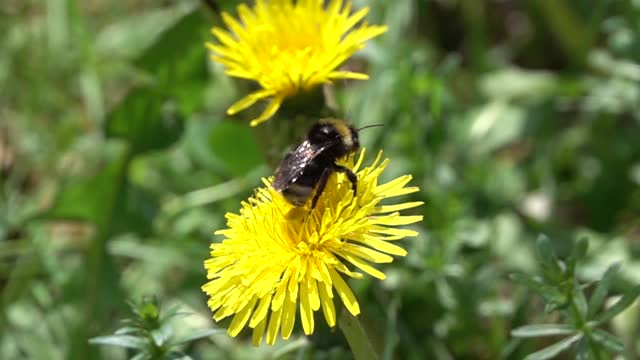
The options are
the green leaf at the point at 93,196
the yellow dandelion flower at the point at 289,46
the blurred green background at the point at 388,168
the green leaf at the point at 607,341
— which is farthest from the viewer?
the green leaf at the point at 93,196

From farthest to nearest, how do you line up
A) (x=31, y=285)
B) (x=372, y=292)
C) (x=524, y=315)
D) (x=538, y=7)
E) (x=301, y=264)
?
(x=538, y=7) → (x=31, y=285) → (x=372, y=292) → (x=524, y=315) → (x=301, y=264)

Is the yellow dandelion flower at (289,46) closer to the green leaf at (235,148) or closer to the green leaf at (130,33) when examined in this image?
the green leaf at (235,148)

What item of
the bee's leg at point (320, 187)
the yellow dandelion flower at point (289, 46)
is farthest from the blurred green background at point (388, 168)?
the bee's leg at point (320, 187)

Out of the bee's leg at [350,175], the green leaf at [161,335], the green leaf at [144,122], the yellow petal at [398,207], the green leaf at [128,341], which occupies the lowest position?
the yellow petal at [398,207]

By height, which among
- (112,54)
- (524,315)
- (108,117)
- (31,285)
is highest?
(112,54)

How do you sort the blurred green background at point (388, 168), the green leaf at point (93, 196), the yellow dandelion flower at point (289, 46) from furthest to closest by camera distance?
the green leaf at point (93, 196), the blurred green background at point (388, 168), the yellow dandelion flower at point (289, 46)

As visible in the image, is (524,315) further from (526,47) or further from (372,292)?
(526,47)

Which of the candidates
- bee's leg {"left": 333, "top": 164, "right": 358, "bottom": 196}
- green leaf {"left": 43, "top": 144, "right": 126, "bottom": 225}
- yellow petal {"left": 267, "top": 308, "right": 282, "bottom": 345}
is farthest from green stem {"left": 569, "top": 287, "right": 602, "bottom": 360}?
green leaf {"left": 43, "top": 144, "right": 126, "bottom": 225}

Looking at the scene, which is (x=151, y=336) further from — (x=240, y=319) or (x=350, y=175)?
(x=350, y=175)

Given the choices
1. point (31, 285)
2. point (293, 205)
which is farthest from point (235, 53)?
point (31, 285)
